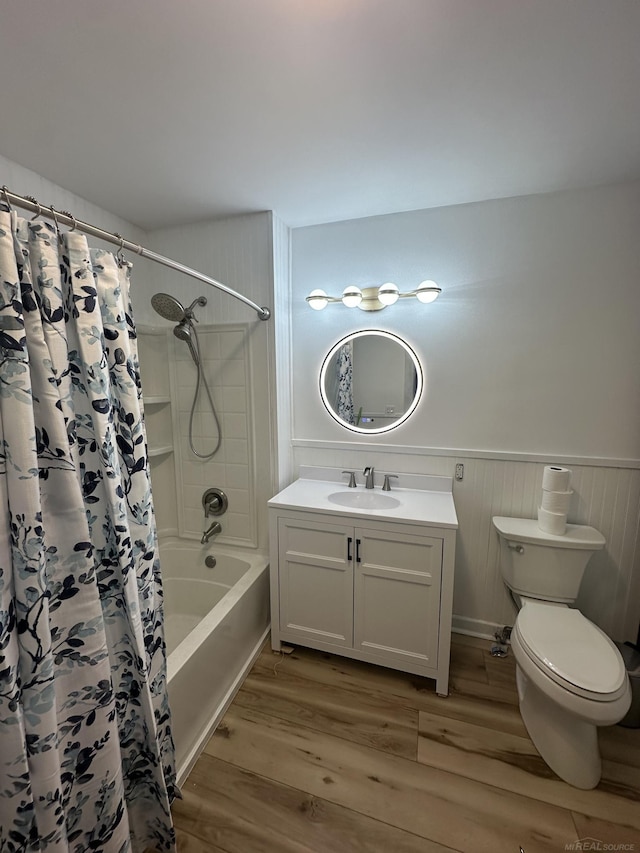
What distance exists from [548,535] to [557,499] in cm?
18

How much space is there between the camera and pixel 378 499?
2.01m

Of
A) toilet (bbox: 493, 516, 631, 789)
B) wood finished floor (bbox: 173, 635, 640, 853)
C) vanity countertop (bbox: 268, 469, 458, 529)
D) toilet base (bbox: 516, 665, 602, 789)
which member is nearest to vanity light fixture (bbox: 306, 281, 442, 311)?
vanity countertop (bbox: 268, 469, 458, 529)

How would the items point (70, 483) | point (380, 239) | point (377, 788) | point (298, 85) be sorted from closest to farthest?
point (70, 483) < point (298, 85) < point (377, 788) < point (380, 239)

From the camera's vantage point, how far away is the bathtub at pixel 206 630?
1368 mm

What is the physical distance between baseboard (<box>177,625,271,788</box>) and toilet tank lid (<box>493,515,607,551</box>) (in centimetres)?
144

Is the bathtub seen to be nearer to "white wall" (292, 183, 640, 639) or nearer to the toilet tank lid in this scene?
"white wall" (292, 183, 640, 639)

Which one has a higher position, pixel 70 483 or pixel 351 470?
pixel 70 483

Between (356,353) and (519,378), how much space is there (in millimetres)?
899

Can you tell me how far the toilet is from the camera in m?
1.23

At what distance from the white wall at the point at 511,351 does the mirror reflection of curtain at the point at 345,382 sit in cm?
10

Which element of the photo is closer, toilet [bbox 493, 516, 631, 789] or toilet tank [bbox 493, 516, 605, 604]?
toilet [bbox 493, 516, 631, 789]

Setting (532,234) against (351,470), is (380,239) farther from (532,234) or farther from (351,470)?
(351,470)

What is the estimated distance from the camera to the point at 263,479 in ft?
7.13

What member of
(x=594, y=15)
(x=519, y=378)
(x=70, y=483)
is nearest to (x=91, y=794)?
(x=70, y=483)
